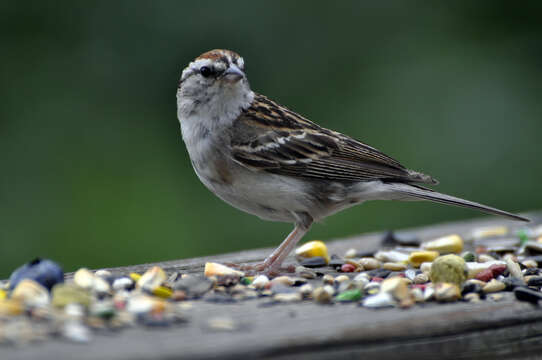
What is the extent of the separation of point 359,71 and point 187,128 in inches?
115

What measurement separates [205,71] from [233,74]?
15cm

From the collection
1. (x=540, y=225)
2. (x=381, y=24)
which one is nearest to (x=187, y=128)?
(x=540, y=225)

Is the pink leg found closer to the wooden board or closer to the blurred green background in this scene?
the wooden board

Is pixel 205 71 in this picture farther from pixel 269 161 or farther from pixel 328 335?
pixel 328 335

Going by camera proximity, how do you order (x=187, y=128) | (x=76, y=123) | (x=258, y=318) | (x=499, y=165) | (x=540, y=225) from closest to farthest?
1. (x=258, y=318)
2. (x=187, y=128)
3. (x=540, y=225)
4. (x=76, y=123)
5. (x=499, y=165)

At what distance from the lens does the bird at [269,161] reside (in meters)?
3.26

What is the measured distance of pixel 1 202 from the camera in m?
5.05

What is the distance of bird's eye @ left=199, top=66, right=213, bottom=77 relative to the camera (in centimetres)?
340

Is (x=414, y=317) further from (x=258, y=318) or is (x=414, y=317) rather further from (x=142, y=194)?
(x=142, y=194)

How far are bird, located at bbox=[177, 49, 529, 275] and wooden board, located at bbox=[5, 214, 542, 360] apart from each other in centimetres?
106

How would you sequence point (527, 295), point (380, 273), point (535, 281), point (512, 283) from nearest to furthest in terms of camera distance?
point (527, 295), point (512, 283), point (535, 281), point (380, 273)

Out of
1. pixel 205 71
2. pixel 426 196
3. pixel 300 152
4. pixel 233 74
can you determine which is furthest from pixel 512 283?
pixel 205 71

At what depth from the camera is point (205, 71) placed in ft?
11.2

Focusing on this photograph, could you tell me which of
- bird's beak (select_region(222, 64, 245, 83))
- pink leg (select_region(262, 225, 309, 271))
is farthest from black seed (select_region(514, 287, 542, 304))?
bird's beak (select_region(222, 64, 245, 83))
